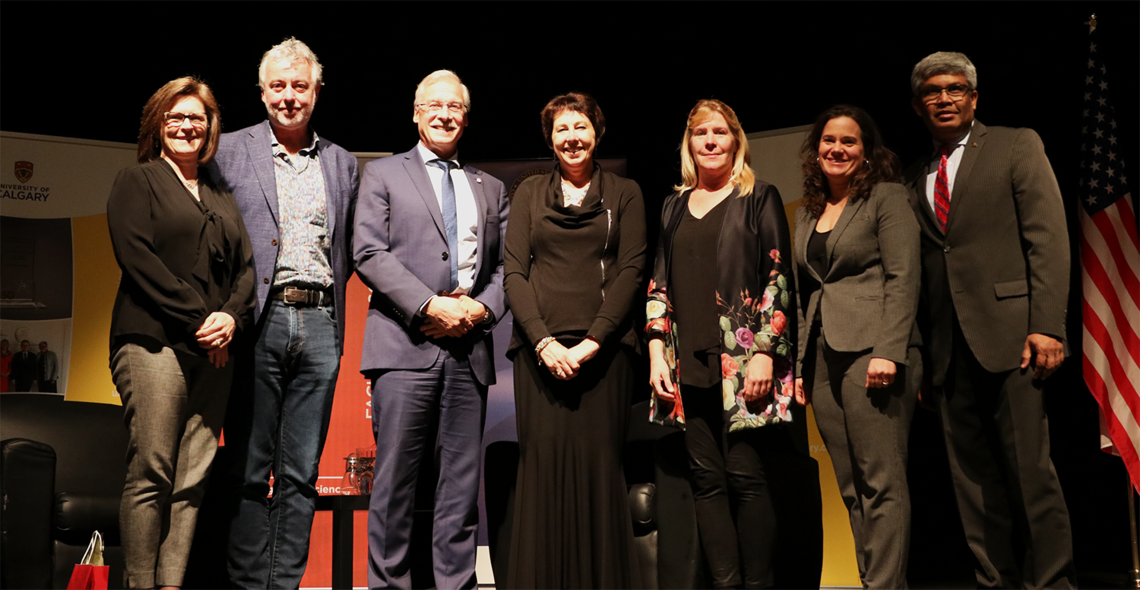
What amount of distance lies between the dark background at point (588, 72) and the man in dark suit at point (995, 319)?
172 cm

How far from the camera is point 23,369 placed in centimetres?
459

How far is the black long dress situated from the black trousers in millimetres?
243

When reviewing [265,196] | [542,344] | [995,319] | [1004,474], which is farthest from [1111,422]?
[265,196]

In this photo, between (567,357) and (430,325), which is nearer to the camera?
(567,357)

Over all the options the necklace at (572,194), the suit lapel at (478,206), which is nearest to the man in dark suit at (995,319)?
the necklace at (572,194)

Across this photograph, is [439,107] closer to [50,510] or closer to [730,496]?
[730,496]

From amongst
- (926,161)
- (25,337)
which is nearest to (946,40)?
(926,161)

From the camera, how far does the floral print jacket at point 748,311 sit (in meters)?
2.92

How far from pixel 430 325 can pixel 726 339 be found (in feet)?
3.23

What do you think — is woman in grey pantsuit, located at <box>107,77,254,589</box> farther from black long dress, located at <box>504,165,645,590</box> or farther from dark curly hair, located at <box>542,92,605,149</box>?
dark curly hair, located at <box>542,92,605,149</box>

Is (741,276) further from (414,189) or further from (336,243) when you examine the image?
(336,243)

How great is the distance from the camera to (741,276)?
2.98 metres

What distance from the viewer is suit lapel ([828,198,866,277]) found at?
307cm

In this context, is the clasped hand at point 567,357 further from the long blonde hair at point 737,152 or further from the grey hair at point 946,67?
the grey hair at point 946,67
